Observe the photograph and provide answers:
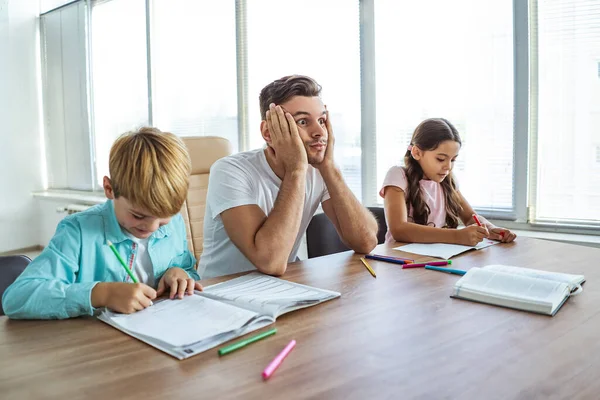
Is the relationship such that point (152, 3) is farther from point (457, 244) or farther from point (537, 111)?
point (457, 244)

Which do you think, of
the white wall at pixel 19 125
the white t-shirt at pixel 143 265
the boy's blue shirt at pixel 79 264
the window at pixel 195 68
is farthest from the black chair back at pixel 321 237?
the white wall at pixel 19 125

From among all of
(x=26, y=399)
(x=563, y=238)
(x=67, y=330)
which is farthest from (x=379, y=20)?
(x=26, y=399)

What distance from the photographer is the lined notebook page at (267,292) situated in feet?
3.65

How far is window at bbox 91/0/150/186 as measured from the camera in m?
4.57

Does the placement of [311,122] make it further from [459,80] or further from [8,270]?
[459,80]

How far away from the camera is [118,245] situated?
51.1 inches

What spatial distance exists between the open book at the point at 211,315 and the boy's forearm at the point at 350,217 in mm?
451

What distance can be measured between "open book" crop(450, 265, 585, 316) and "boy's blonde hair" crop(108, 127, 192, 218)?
684mm

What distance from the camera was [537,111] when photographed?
2.48 metres

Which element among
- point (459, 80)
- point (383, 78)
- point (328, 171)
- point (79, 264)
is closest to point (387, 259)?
point (328, 171)

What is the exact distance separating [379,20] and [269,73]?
0.89m

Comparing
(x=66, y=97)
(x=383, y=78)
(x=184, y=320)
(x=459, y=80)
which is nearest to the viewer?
(x=184, y=320)

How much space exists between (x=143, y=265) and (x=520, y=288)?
920mm

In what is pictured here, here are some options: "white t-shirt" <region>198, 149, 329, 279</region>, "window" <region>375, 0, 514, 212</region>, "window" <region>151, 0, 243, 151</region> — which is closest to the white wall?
"window" <region>151, 0, 243, 151</region>
